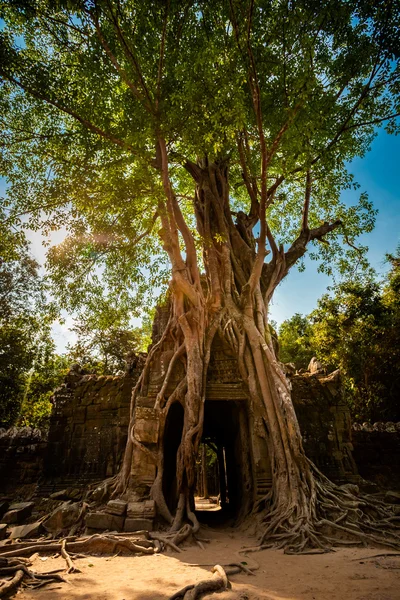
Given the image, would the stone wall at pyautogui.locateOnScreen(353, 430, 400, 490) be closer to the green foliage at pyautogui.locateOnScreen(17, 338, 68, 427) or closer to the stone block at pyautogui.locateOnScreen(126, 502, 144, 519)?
the stone block at pyautogui.locateOnScreen(126, 502, 144, 519)

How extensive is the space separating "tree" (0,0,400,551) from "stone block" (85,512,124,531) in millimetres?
672

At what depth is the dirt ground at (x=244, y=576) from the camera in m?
2.20

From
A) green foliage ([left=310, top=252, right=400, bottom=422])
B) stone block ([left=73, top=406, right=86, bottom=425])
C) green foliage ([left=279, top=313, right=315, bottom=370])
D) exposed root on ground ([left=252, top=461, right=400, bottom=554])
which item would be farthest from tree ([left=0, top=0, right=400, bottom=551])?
green foliage ([left=279, top=313, right=315, bottom=370])

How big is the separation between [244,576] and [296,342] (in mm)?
13245

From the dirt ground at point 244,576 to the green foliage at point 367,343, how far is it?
7807 mm

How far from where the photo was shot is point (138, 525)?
4.13 metres

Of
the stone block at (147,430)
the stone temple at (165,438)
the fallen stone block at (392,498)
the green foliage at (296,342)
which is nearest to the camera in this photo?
the fallen stone block at (392,498)

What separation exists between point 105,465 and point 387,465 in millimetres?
5599

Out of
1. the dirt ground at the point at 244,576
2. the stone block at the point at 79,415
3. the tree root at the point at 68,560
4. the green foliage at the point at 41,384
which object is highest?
the green foliage at the point at 41,384

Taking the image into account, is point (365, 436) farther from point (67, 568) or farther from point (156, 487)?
point (67, 568)

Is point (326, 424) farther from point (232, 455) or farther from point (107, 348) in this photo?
point (107, 348)

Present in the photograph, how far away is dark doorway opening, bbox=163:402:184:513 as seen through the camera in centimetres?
507

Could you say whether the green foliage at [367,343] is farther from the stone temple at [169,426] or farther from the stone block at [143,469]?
the stone block at [143,469]

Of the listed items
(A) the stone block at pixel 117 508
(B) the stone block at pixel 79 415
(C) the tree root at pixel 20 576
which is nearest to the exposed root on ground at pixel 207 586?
(C) the tree root at pixel 20 576
